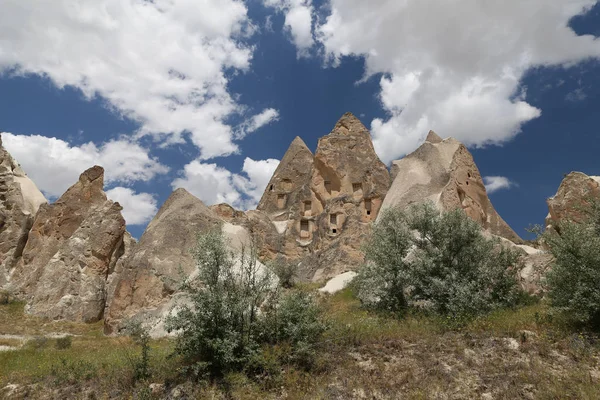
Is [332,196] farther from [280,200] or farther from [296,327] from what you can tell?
[296,327]

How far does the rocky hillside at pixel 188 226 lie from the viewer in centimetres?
1914

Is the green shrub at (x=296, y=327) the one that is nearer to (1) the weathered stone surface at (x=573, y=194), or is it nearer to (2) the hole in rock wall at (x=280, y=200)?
(1) the weathered stone surface at (x=573, y=194)

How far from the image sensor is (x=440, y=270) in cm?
1253

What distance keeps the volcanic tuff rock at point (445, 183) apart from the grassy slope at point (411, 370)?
35.7 ft

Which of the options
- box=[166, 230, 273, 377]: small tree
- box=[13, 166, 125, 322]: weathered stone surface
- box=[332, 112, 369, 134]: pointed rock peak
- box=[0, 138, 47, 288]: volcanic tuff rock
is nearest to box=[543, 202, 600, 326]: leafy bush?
box=[166, 230, 273, 377]: small tree

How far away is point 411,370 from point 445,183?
15.4 meters

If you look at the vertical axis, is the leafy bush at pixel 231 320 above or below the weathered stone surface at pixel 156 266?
below

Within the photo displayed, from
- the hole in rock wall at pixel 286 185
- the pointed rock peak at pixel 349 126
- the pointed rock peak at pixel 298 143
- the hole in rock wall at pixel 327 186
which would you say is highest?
the pointed rock peak at pixel 298 143

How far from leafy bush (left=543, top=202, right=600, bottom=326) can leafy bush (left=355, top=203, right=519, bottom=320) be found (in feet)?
6.35

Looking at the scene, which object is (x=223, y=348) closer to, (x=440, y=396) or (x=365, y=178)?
(x=440, y=396)

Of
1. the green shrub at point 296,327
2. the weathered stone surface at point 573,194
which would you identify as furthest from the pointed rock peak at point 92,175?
the weathered stone surface at point 573,194

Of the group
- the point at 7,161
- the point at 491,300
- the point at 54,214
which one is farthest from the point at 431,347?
the point at 7,161

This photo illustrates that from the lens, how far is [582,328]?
9438 millimetres

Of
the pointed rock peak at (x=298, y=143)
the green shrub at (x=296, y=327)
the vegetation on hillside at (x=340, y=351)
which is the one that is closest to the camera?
the vegetation on hillside at (x=340, y=351)
